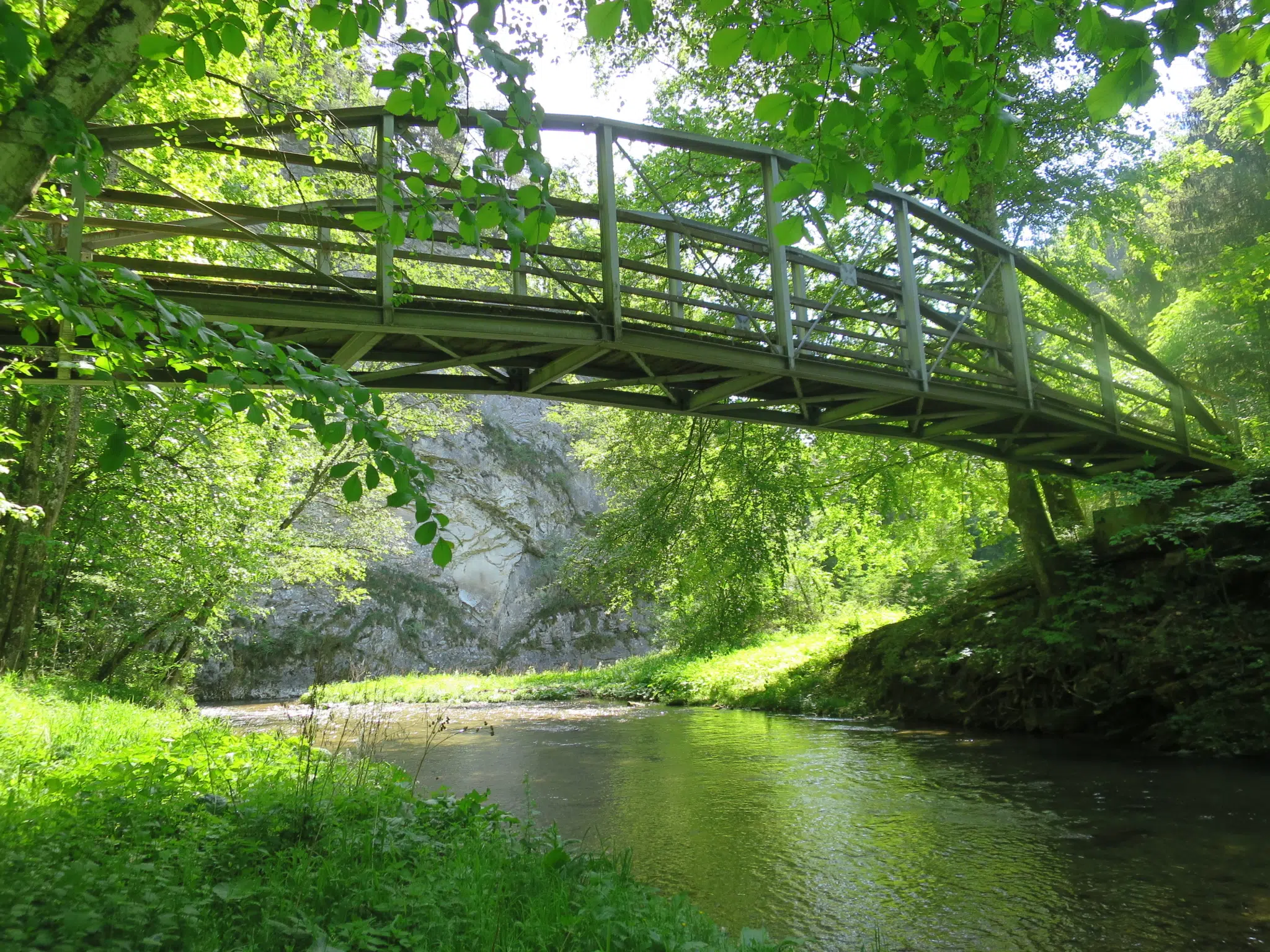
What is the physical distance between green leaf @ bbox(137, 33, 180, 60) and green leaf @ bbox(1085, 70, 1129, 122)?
2.58 m

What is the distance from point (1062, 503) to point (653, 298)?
34.9 ft

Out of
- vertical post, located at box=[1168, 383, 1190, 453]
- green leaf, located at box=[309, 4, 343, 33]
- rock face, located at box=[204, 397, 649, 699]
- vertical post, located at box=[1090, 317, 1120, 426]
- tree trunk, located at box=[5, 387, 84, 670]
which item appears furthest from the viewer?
rock face, located at box=[204, 397, 649, 699]

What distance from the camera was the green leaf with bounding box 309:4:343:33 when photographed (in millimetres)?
2237

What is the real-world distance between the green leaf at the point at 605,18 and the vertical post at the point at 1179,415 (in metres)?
14.0

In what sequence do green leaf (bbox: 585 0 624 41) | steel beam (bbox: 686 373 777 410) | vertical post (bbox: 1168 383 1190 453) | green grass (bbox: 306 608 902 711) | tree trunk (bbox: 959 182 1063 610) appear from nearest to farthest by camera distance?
green leaf (bbox: 585 0 624 41), steel beam (bbox: 686 373 777 410), tree trunk (bbox: 959 182 1063 610), vertical post (bbox: 1168 383 1190 453), green grass (bbox: 306 608 902 711)

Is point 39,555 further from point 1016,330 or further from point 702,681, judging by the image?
point 1016,330

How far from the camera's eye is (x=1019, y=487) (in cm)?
1280

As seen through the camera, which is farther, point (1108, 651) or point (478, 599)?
point (478, 599)

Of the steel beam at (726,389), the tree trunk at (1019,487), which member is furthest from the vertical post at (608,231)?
the tree trunk at (1019,487)

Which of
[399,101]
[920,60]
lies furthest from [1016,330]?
[399,101]

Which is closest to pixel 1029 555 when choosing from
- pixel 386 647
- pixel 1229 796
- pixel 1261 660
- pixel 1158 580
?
pixel 1158 580

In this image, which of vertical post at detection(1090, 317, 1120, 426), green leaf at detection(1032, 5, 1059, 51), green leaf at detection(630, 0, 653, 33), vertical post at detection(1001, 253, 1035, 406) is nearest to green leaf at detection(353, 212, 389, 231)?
green leaf at detection(630, 0, 653, 33)

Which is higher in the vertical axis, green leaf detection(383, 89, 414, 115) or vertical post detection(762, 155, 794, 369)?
vertical post detection(762, 155, 794, 369)

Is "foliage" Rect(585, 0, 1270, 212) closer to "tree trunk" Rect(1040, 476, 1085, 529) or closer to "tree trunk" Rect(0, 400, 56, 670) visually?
"tree trunk" Rect(0, 400, 56, 670)
